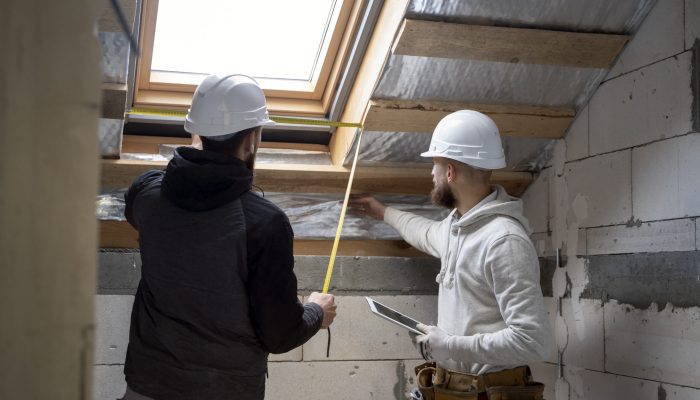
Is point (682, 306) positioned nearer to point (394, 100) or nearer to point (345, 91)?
point (394, 100)

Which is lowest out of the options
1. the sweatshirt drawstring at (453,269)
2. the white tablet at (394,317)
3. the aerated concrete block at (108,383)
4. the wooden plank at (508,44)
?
the aerated concrete block at (108,383)

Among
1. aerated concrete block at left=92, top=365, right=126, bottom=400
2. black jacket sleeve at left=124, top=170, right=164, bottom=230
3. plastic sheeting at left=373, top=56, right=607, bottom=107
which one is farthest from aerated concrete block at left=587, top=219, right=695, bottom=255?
aerated concrete block at left=92, top=365, right=126, bottom=400

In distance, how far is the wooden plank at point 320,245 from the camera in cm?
284

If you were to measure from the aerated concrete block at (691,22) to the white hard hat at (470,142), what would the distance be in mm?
659

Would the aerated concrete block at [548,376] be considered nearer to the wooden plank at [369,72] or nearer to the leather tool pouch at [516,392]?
the leather tool pouch at [516,392]

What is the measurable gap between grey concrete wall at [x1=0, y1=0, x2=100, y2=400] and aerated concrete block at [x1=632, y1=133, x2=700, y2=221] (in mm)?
2176

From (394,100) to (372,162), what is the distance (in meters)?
0.34

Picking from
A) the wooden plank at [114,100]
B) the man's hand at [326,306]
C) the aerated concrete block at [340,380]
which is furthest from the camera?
the aerated concrete block at [340,380]

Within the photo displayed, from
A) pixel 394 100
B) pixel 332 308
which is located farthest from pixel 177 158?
pixel 394 100

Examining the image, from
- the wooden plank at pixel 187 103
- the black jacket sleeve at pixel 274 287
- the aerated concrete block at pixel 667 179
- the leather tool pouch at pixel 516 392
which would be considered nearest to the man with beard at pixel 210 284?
the black jacket sleeve at pixel 274 287

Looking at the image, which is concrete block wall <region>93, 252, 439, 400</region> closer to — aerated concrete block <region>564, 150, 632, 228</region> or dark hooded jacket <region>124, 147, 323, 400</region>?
aerated concrete block <region>564, 150, 632, 228</region>

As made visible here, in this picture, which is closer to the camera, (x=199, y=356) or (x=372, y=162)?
(x=199, y=356)

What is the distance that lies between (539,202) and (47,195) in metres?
2.91

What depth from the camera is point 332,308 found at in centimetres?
219
